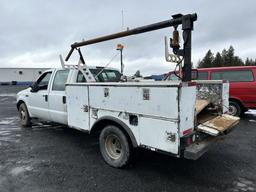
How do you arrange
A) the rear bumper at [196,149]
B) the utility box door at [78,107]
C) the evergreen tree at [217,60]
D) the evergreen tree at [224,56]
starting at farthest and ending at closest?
the evergreen tree at [224,56] → the evergreen tree at [217,60] → the utility box door at [78,107] → the rear bumper at [196,149]

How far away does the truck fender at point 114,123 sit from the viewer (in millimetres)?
3189

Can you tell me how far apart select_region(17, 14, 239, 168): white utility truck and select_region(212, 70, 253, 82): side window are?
4189 mm

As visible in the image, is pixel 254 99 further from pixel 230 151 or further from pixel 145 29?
pixel 145 29

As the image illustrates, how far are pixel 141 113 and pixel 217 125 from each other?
1.39 m

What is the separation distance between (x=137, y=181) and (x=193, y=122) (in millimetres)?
1309

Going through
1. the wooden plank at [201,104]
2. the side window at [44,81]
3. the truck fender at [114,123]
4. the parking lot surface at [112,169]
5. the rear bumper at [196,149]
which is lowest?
the parking lot surface at [112,169]

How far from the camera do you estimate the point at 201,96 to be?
14.3 ft

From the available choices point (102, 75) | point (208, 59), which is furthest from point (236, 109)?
point (208, 59)

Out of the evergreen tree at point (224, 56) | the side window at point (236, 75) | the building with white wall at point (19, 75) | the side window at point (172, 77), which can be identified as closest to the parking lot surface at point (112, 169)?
the side window at point (236, 75)

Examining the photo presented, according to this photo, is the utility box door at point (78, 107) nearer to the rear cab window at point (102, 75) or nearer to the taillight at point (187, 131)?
the rear cab window at point (102, 75)

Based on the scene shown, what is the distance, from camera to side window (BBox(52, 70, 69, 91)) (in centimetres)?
499

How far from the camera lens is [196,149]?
2.82 meters

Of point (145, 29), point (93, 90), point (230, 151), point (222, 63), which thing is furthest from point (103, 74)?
point (222, 63)

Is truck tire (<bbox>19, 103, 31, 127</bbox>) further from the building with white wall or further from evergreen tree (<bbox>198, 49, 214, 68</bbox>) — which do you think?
evergreen tree (<bbox>198, 49, 214, 68</bbox>)
